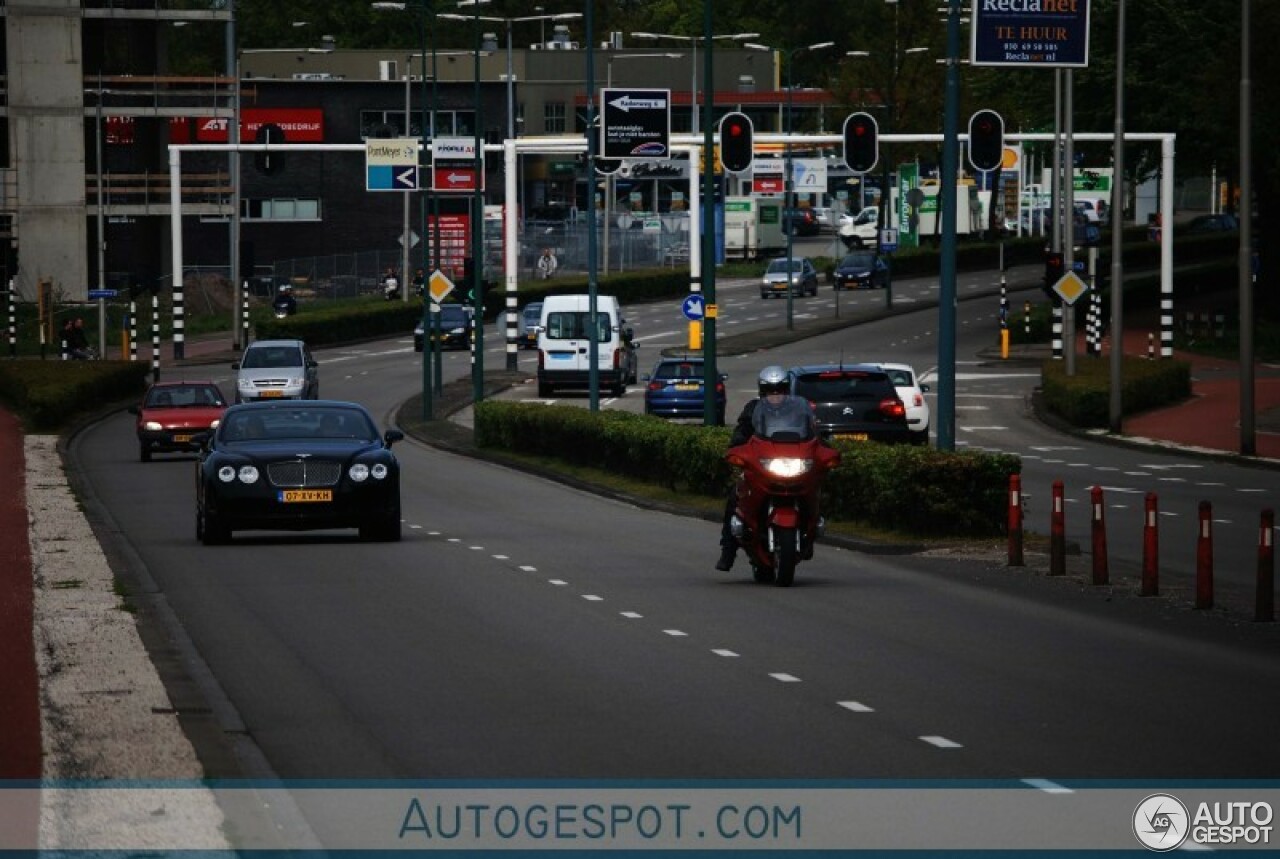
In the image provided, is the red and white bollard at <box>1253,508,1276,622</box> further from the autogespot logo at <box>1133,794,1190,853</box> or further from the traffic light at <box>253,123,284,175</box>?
the traffic light at <box>253,123,284,175</box>

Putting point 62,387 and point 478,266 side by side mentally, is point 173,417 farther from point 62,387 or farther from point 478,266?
point 478,266

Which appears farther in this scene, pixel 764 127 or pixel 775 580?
pixel 764 127

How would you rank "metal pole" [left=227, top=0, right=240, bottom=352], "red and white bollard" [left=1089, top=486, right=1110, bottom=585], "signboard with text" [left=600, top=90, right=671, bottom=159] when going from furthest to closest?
"metal pole" [left=227, top=0, right=240, bottom=352] → "signboard with text" [left=600, top=90, right=671, bottom=159] → "red and white bollard" [left=1089, top=486, right=1110, bottom=585]

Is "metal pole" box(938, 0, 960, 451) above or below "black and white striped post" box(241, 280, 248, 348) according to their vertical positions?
above

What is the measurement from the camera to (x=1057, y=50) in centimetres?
3005

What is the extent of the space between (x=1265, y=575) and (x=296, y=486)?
33.8ft

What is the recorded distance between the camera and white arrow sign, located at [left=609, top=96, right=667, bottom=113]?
173 ft

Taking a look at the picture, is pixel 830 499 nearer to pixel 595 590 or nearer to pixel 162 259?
pixel 595 590

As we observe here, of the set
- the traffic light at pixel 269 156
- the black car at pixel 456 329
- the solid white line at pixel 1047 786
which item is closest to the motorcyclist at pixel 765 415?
Answer: the solid white line at pixel 1047 786

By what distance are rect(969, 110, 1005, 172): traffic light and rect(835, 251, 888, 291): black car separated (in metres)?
75.9

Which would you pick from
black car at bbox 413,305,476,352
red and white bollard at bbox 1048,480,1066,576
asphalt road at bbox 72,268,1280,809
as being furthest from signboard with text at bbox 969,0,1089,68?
black car at bbox 413,305,476,352

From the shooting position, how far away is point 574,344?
62.3 metres

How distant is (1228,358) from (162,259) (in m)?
47.9

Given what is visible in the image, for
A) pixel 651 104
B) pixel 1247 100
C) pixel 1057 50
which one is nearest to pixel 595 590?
pixel 1057 50
